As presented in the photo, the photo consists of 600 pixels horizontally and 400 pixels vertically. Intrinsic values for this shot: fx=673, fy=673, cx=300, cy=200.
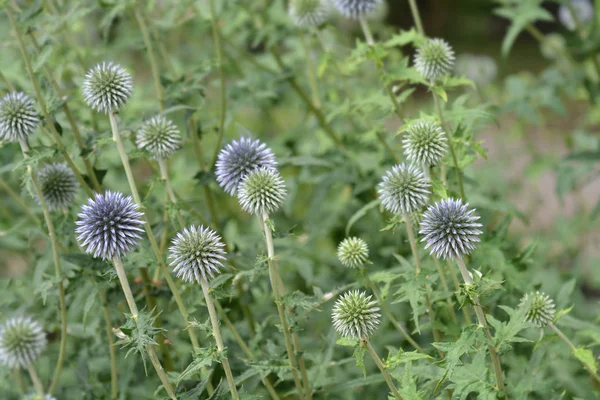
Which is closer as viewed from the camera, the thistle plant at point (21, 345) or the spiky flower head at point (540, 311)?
the spiky flower head at point (540, 311)

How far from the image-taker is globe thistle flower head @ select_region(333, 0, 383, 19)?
3062 millimetres

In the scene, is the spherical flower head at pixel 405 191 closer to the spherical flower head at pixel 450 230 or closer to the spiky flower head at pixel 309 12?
the spherical flower head at pixel 450 230

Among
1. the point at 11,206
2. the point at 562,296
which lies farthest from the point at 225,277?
the point at 11,206

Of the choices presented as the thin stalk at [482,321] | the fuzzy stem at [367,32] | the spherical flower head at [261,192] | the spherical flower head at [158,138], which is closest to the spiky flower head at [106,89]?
the spherical flower head at [158,138]

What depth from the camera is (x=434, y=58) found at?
96.7 inches

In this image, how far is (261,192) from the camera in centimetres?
222

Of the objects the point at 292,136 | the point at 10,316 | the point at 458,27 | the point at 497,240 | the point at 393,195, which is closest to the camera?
the point at 393,195

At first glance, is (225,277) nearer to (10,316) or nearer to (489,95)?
(10,316)

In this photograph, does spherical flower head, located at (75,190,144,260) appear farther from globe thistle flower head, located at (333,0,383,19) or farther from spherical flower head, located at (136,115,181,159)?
globe thistle flower head, located at (333,0,383,19)

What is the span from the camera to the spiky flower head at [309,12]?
3.35m

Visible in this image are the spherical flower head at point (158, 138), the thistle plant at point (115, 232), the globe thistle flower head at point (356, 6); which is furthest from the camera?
the globe thistle flower head at point (356, 6)

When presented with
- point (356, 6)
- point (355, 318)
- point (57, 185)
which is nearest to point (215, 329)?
point (355, 318)

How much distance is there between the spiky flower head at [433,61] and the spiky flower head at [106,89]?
1069 millimetres

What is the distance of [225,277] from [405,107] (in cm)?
→ 447
